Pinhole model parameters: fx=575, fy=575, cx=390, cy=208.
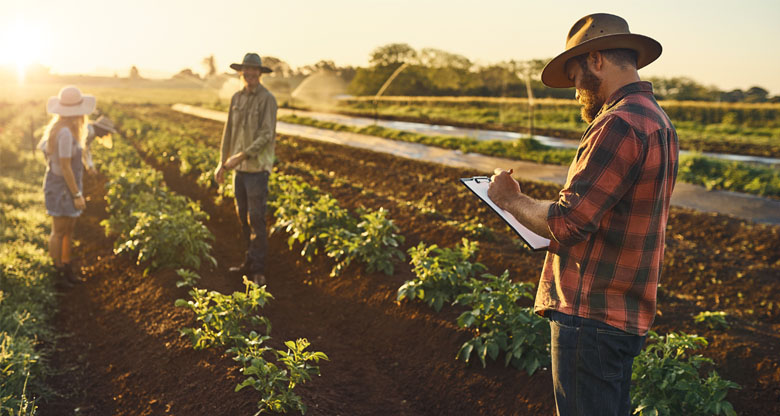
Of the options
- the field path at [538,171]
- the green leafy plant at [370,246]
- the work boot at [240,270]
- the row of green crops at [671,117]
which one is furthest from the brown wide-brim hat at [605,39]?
the row of green crops at [671,117]

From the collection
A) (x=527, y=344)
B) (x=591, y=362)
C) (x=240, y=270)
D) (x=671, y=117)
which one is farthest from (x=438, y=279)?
(x=671, y=117)

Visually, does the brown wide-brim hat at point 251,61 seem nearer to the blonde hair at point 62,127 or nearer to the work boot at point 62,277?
the blonde hair at point 62,127

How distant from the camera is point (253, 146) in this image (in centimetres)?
515

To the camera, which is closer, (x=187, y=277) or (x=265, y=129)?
(x=187, y=277)

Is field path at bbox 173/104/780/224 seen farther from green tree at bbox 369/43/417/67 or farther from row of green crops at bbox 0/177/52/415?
green tree at bbox 369/43/417/67

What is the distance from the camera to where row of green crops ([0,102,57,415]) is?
370 centimetres

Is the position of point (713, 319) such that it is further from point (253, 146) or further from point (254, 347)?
point (253, 146)

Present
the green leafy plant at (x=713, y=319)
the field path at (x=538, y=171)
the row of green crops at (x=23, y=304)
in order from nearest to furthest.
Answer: the row of green crops at (x=23, y=304) → the green leafy plant at (x=713, y=319) → the field path at (x=538, y=171)

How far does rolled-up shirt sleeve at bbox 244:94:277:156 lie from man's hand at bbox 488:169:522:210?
138 inches

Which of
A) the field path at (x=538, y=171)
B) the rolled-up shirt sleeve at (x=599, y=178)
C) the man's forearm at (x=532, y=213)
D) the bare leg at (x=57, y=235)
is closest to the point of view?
the rolled-up shirt sleeve at (x=599, y=178)

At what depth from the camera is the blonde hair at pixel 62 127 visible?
5.43m

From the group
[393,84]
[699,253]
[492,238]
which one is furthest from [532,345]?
[393,84]

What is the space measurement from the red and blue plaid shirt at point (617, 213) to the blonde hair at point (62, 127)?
5084 mm

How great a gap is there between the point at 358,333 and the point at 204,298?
137cm
